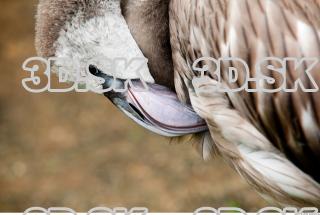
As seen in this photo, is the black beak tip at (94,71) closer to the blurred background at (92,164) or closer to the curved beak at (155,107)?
the curved beak at (155,107)

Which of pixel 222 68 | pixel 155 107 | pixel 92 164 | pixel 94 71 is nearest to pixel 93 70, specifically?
pixel 94 71

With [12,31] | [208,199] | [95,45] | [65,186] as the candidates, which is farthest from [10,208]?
[95,45]

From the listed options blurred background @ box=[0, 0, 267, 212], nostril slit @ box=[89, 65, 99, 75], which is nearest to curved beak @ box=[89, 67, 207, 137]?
nostril slit @ box=[89, 65, 99, 75]

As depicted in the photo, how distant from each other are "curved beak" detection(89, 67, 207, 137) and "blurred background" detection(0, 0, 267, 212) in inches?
49.4

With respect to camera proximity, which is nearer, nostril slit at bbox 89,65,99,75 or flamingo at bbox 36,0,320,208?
flamingo at bbox 36,0,320,208

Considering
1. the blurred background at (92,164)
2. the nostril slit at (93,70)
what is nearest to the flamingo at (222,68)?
the nostril slit at (93,70)

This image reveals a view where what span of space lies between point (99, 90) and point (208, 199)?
4.80 feet

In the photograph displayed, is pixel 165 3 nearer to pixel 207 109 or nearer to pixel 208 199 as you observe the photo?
pixel 207 109

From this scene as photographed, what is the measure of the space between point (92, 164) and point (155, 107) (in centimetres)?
153

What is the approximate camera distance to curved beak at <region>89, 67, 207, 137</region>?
1149mm

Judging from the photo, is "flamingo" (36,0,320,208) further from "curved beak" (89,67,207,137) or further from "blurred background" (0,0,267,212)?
"blurred background" (0,0,267,212)

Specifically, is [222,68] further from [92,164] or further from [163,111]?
[92,164]

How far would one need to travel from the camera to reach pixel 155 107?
1152 mm

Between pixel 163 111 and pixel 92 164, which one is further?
pixel 92 164
